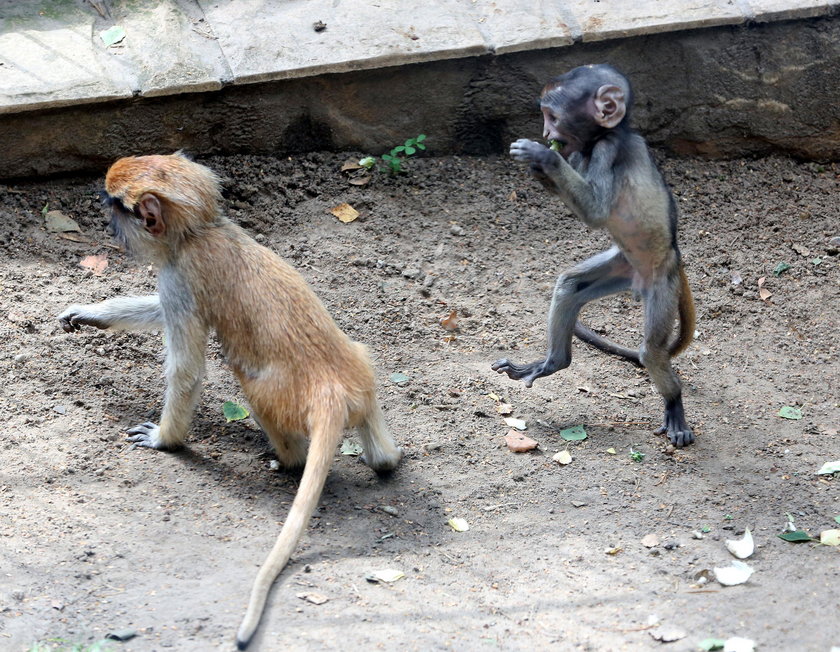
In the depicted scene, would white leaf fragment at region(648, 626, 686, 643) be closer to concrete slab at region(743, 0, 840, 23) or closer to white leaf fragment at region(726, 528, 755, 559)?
white leaf fragment at region(726, 528, 755, 559)

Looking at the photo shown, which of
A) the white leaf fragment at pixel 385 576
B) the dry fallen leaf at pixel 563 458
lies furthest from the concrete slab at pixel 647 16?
the white leaf fragment at pixel 385 576

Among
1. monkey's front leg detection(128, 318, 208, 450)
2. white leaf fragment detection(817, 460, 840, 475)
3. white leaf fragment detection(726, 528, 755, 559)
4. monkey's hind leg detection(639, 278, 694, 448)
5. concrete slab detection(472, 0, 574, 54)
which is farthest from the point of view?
concrete slab detection(472, 0, 574, 54)

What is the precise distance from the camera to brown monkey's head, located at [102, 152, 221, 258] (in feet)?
18.8

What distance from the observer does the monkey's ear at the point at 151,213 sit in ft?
18.7

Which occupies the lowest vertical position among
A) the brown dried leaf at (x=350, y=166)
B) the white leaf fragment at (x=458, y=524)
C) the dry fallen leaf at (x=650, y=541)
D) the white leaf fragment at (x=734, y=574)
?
the dry fallen leaf at (x=650, y=541)

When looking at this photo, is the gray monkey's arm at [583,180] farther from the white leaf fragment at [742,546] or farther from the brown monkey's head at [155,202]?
the white leaf fragment at [742,546]

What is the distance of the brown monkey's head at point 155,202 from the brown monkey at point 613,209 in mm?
2029

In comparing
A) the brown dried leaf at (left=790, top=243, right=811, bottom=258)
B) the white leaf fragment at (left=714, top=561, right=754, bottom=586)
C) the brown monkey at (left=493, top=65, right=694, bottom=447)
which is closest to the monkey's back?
the brown monkey at (left=493, top=65, right=694, bottom=447)

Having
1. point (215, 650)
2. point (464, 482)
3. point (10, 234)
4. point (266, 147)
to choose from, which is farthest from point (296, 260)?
point (215, 650)

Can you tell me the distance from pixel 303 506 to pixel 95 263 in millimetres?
3870

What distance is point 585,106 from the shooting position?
6133 mm

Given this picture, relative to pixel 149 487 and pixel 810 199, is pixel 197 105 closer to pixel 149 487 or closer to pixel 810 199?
pixel 149 487

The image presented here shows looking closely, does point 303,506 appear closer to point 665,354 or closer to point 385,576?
point 385,576

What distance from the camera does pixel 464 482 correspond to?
6.27m
